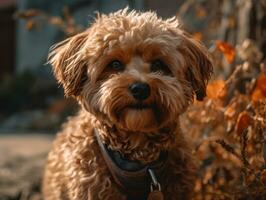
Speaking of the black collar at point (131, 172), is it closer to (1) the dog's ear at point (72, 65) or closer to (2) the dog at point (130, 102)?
(2) the dog at point (130, 102)

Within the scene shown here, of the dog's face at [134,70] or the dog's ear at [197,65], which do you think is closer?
the dog's face at [134,70]

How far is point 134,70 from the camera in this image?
3762 mm

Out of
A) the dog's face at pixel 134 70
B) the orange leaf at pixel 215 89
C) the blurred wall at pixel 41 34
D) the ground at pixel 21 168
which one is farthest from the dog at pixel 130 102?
the blurred wall at pixel 41 34

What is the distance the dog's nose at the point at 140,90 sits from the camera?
11.9 ft

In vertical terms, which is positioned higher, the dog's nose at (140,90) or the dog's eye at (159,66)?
the dog's eye at (159,66)

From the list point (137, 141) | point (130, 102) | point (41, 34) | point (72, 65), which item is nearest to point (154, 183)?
point (137, 141)

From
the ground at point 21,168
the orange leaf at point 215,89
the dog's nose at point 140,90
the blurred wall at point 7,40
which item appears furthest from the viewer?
the blurred wall at point 7,40

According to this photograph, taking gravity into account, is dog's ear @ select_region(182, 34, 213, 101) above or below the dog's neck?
above

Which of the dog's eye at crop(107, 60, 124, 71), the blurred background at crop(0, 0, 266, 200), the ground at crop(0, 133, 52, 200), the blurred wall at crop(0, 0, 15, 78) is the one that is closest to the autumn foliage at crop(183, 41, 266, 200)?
the blurred background at crop(0, 0, 266, 200)

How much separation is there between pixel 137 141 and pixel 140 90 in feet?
1.66

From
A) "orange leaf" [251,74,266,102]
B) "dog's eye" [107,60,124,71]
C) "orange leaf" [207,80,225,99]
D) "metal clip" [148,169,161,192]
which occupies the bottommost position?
"metal clip" [148,169,161,192]

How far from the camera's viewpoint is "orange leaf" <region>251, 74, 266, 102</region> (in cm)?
425

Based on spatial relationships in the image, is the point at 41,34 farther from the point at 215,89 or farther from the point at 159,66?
the point at 159,66

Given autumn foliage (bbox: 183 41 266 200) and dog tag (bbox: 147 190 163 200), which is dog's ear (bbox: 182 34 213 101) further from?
dog tag (bbox: 147 190 163 200)
